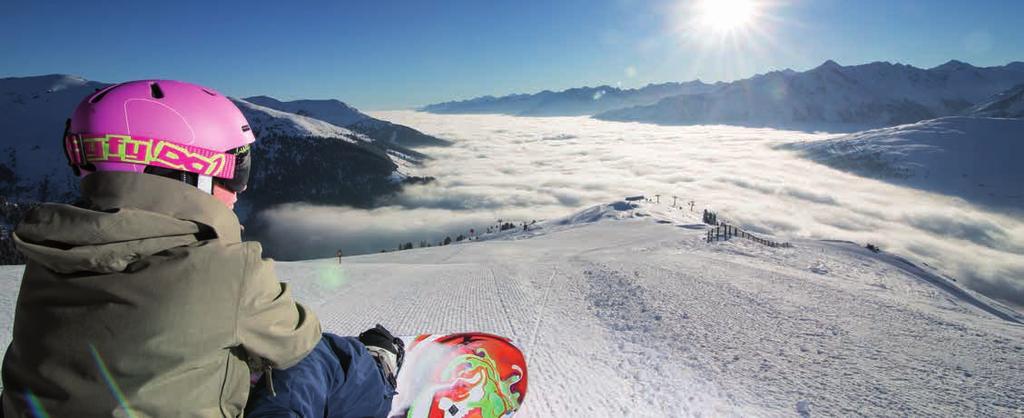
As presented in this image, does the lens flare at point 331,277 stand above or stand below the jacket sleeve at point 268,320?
below

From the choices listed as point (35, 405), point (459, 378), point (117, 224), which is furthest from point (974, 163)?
point (35, 405)

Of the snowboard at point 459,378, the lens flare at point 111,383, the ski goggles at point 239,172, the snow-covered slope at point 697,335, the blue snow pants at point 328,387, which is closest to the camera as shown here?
the lens flare at point 111,383

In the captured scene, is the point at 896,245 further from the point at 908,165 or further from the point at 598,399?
the point at 598,399

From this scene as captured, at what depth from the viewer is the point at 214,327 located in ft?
6.39

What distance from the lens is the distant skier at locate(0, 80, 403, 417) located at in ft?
5.84

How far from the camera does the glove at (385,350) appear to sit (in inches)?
154

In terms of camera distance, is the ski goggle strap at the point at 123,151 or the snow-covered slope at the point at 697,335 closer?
the ski goggle strap at the point at 123,151

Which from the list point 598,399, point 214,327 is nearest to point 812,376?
point 598,399

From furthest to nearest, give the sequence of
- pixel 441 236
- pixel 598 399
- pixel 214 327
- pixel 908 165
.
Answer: pixel 908 165 < pixel 441 236 < pixel 598 399 < pixel 214 327

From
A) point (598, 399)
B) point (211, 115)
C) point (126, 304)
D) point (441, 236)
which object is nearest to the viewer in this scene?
point (126, 304)

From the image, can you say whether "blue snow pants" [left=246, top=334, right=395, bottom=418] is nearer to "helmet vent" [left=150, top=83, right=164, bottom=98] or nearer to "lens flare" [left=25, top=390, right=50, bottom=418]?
"lens flare" [left=25, top=390, right=50, bottom=418]

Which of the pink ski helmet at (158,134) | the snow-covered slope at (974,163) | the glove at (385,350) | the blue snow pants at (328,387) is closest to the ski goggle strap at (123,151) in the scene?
the pink ski helmet at (158,134)

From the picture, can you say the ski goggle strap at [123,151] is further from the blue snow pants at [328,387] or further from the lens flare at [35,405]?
the blue snow pants at [328,387]

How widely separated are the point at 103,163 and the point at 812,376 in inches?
283
